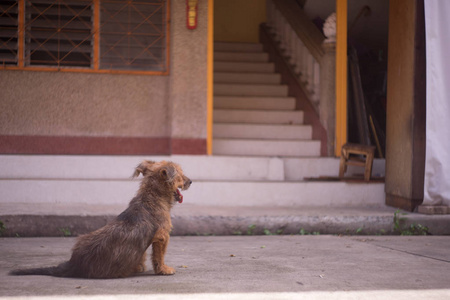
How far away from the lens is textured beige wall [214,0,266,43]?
47.0 feet

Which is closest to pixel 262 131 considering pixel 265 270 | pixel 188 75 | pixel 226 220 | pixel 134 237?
pixel 188 75

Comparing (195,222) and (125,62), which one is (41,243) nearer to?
(195,222)

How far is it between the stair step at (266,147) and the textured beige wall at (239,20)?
540 cm

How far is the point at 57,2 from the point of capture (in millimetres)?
8711

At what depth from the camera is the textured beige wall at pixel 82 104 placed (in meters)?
8.57

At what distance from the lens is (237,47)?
12.6 meters

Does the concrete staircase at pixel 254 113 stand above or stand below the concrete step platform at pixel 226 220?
above

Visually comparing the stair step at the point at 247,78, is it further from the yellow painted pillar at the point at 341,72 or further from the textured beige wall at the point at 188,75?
the textured beige wall at the point at 188,75

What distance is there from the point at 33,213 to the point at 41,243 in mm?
650

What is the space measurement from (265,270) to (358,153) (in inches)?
166

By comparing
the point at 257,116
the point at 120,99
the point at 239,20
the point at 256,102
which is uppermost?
the point at 239,20

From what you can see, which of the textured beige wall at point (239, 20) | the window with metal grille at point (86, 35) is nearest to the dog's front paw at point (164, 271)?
the window with metal grille at point (86, 35)

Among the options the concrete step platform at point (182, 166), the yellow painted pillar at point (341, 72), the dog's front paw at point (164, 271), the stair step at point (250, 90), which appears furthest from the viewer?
the stair step at point (250, 90)

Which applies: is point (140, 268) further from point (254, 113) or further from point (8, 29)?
point (254, 113)
